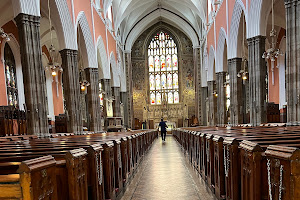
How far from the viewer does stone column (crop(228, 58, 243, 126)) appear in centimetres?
1329

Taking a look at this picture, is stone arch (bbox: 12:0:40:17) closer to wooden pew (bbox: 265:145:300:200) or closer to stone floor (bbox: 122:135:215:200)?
stone floor (bbox: 122:135:215:200)

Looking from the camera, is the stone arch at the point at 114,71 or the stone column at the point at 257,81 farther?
the stone arch at the point at 114,71

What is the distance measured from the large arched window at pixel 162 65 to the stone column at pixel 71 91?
19.1 meters

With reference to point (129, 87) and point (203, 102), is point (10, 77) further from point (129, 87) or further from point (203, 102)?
point (203, 102)

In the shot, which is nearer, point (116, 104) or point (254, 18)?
point (254, 18)

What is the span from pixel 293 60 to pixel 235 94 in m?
5.82

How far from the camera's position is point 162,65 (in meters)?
30.1

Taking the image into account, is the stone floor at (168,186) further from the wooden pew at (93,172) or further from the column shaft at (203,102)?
the column shaft at (203,102)

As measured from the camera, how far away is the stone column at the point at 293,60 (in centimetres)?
776

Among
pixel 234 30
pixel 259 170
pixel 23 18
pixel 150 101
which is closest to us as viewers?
pixel 259 170

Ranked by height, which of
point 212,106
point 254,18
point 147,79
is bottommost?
point 212,106

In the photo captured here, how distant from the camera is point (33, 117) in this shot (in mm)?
7684

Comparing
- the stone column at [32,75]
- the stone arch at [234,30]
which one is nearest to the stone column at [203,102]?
the stone arch at [234,30]

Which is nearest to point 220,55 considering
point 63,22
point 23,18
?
point 63,22
